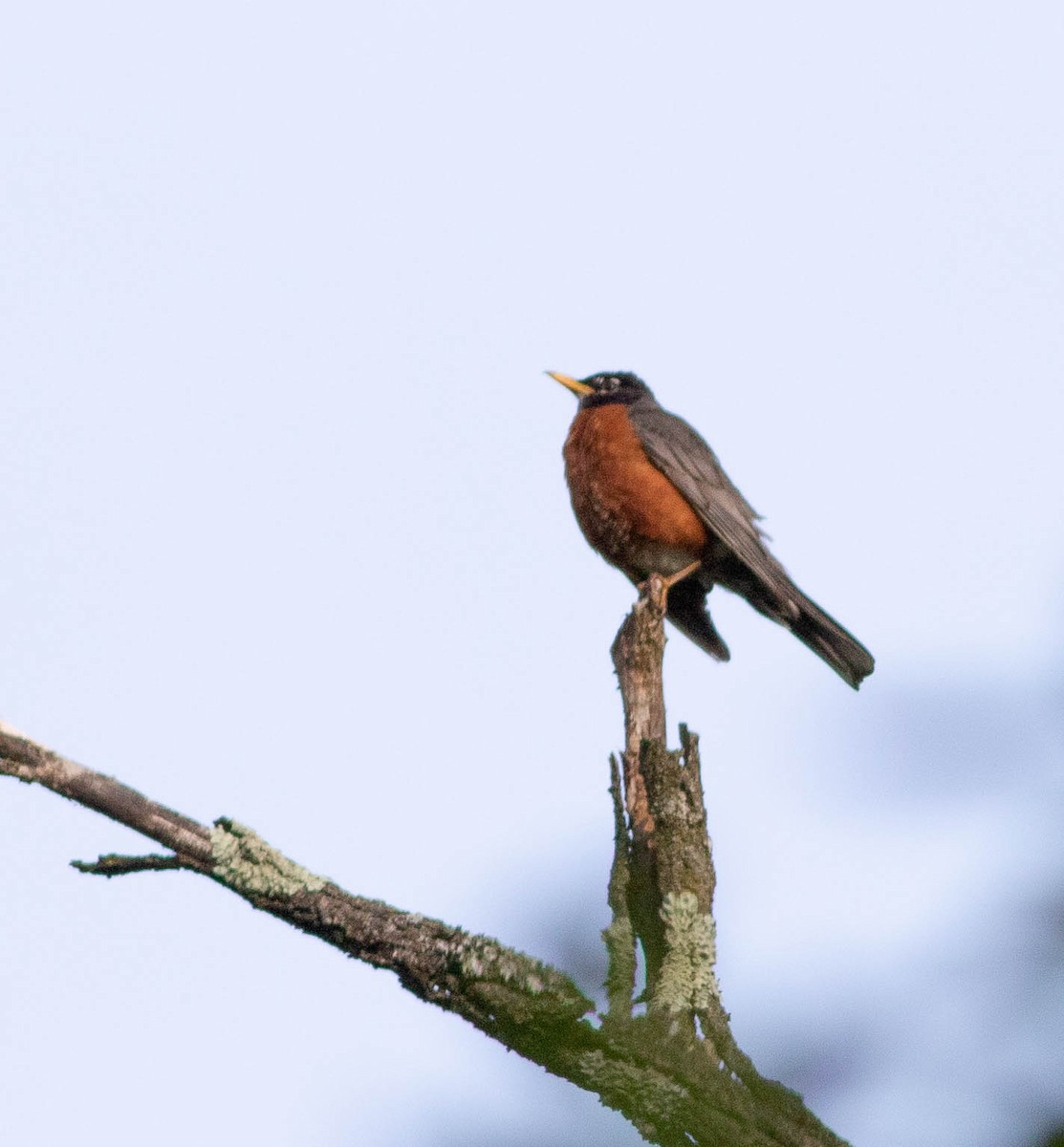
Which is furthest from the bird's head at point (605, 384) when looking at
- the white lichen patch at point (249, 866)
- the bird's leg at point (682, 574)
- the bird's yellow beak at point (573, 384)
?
the white lichen patch at point (249, 866)

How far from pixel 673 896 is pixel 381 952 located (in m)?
0.79

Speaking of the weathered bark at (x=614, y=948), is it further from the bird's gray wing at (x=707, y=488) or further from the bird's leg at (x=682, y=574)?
the bird's gray wing at (x=707, y=488)

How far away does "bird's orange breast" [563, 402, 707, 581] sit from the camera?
7.20 m

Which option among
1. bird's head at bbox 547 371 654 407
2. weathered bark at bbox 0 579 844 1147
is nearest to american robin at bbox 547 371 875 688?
bird's head at bbox 547 371 654 407

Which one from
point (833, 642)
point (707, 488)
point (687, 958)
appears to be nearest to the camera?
point (687, 958)

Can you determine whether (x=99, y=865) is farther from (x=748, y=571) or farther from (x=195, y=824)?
(x=748, y=571)

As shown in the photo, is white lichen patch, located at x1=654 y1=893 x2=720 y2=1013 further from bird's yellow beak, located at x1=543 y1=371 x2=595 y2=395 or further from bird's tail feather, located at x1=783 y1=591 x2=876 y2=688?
bird's yellow beak, located at x1=543 y1=371 x2=595 y2=395

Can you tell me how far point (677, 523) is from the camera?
7207mm

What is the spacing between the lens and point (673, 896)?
11.7 feet

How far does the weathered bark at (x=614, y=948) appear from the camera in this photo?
7.04 ft

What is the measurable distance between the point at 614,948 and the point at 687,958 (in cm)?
24

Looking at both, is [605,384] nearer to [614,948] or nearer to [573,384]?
[573,384]

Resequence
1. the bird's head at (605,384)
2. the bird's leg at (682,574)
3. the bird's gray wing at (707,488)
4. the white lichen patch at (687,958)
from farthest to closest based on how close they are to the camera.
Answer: the bird's head at (605,384) < the bird's gray wing at (707,488) < the bird's leg at (682,574) < the white lichen patch at (687,958)

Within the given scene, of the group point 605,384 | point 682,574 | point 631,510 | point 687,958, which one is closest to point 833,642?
point 682,574
